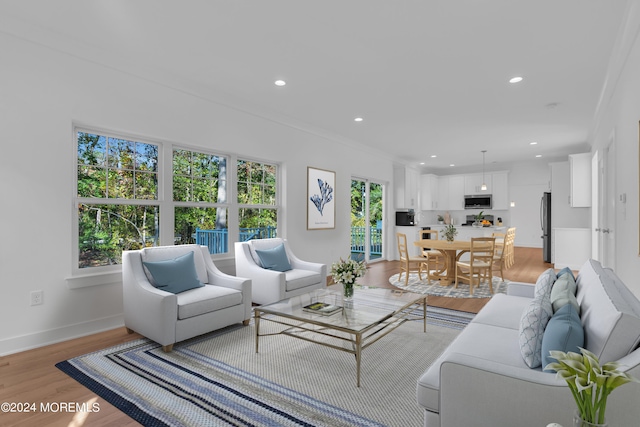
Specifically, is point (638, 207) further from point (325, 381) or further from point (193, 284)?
point (193, 284)

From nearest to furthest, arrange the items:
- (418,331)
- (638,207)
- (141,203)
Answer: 1. (638,207)
2. (418,331)
3. (141,203)

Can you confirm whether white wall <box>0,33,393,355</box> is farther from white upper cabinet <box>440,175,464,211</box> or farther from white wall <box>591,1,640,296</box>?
white upper cabinet <box>440,175,464,211</box>

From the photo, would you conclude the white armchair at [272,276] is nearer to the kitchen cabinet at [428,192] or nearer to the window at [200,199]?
the window at [200,199]

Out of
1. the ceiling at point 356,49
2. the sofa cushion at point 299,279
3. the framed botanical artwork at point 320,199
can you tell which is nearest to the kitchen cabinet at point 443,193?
the ceiling at point 356,49

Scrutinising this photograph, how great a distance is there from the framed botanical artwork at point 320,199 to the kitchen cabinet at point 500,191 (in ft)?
19.8

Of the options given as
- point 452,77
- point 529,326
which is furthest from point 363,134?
point 529,326

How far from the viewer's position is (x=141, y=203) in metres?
3.86

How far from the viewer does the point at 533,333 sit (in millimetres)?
1661

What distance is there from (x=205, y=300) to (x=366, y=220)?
532 centimetres

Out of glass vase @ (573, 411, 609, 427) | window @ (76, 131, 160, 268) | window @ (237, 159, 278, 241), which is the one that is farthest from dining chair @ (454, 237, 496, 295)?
window @ (76, 131, 160, 268)

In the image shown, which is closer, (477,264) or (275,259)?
(275,259)

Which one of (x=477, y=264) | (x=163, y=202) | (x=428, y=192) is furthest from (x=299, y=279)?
(x=428, y=192)

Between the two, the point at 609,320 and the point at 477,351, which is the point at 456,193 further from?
the point at 609,320

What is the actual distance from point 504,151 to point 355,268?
675cm
